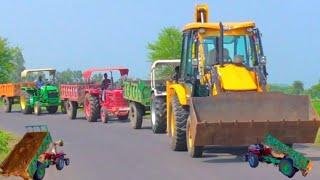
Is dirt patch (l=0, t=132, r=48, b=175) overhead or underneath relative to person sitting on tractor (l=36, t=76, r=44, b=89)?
underneath

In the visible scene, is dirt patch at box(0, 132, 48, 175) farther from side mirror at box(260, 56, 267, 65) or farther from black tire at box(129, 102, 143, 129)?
black tire at box(129, 102, 143, 129)

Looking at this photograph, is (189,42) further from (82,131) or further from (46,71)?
(46,71)

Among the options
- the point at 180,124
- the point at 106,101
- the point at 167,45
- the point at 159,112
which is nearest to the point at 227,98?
the point at 180,124

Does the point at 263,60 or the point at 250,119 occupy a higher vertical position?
the point at 263,60

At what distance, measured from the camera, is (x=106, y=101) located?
86.0 ft

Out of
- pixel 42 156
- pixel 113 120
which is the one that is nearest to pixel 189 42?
pixel 42 156

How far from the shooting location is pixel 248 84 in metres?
14.2

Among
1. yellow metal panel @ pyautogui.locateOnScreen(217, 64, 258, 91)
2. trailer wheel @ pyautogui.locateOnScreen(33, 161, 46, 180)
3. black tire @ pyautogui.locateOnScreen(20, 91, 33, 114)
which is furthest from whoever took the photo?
black tire @ pyautogui.locateOnScreen(20, 91, 33, 114)

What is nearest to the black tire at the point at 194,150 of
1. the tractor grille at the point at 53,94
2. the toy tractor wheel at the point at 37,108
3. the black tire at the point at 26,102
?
the toy tractor wheel at the point at 37,108

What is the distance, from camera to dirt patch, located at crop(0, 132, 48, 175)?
27.3 ft

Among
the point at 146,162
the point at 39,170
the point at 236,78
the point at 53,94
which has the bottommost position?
the point at 146,162

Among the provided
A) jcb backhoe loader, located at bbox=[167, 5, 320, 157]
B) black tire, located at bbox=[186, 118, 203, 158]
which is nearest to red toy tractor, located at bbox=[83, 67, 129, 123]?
jcb backhoe loader, located at bbox=[167, 5, 320, 157]

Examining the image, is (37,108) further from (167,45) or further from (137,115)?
(167,45)

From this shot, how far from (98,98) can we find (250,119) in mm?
14659
